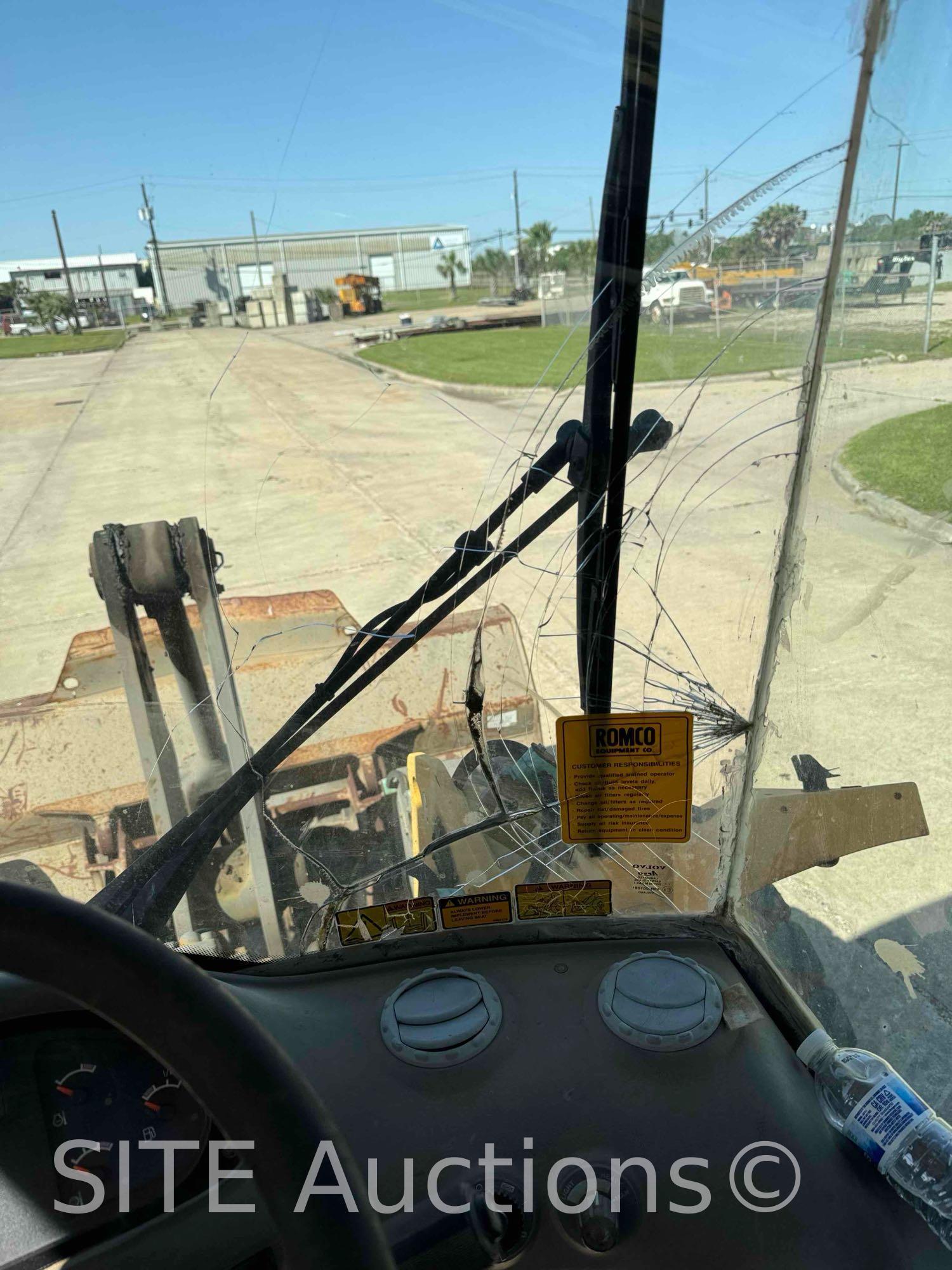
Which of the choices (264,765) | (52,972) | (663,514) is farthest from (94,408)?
(52,972)

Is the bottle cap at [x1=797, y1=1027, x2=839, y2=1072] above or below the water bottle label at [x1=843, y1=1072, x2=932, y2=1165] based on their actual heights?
below

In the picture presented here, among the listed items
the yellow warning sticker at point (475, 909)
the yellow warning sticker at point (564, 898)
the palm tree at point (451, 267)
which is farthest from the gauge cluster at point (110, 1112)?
the palm tree at point (451, 267)

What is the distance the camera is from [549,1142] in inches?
46.1

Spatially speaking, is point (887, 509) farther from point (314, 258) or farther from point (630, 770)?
point (314, 258)

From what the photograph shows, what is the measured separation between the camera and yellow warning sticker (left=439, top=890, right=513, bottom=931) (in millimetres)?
1402

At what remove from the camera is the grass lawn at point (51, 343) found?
5.82 feet

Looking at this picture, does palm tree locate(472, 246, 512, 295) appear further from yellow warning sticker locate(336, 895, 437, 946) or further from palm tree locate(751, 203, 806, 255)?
yellow warning sticker locate(336, 895, 437, 946)

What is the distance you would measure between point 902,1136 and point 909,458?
0.89 m

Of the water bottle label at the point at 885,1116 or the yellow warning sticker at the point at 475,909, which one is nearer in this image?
the water bottle label at the point at 885,1116

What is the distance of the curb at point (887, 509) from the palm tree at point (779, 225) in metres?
0.28

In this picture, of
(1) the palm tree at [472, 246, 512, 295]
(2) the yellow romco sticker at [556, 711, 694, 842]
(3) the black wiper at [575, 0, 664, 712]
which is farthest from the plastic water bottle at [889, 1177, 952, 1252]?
(1) the palm tree at [472, 246, 512, 295]

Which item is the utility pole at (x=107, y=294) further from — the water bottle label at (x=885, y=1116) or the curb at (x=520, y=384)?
the water bottle label at (x=885, y=1116)

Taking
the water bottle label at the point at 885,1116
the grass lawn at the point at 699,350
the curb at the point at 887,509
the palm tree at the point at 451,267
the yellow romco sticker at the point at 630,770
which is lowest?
the water bottle label at the point at 885,1116

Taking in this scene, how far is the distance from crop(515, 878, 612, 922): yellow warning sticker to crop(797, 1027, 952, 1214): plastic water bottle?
0.44 m
